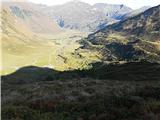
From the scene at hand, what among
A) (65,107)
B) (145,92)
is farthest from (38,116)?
→ (145,92)

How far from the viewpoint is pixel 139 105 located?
2303cm

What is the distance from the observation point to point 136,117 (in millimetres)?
21125

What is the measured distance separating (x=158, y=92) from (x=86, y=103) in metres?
5.79

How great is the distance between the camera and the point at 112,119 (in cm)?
2167

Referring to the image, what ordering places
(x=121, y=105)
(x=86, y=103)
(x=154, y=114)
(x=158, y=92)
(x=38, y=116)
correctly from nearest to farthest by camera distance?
(x=154, y=114)
(x=38, y=116)
(x=121, y=105)
(x=86, y=103)
(x=158, y=92)

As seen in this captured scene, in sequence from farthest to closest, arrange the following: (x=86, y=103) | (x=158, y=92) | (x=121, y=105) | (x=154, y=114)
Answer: (x=158, y=92), (x=86, y=103), (x=121, y=105), (x=154, y=114)

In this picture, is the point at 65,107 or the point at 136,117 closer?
the point at 136,117

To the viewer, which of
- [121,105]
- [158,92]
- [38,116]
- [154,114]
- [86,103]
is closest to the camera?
[154,114]

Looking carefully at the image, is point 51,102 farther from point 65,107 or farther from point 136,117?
point 136,117

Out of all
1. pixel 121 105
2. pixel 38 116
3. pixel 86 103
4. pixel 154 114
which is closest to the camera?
pixel 154 114

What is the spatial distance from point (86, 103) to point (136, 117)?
554 centimetres

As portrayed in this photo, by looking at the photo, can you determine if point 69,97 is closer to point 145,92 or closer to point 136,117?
point 145,92

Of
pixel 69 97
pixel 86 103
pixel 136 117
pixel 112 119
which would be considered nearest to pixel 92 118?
pixel 112 119

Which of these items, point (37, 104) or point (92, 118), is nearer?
point (92, 118)
